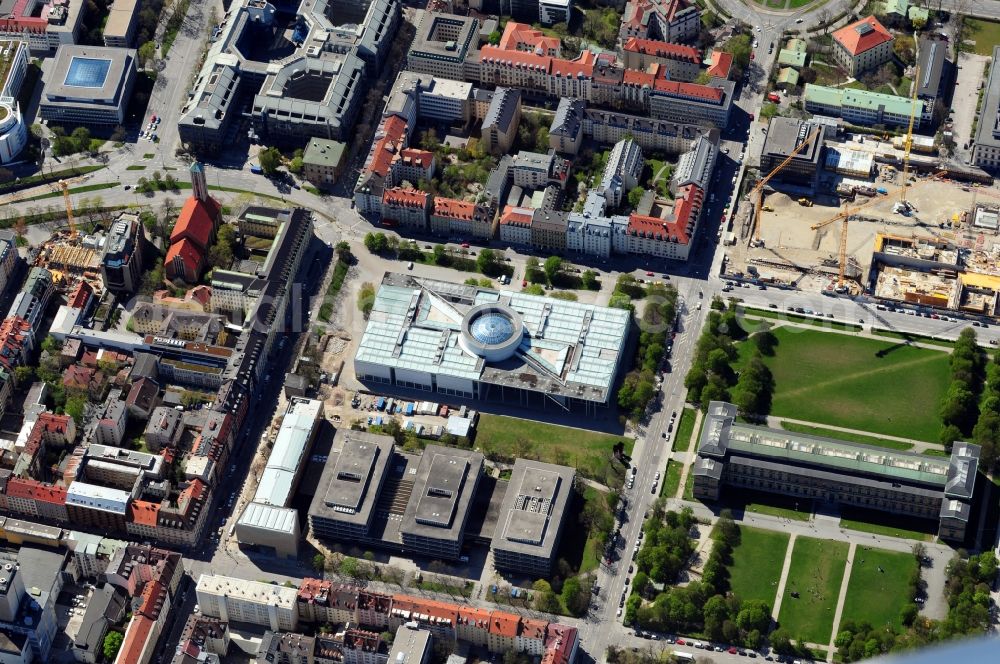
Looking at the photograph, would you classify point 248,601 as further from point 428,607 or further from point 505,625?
point 505,625

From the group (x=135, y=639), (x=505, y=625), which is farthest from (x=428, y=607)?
(x=135, y=639)

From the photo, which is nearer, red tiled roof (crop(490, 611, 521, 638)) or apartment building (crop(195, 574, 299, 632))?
red tiled roof (crop(490, 611, 521, 638))

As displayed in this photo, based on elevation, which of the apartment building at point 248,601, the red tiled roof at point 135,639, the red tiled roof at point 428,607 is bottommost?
the red tiled roof at point 135,639

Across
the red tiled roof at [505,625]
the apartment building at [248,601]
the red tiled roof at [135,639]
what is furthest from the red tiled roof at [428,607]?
the red tiled roof at [135,639]

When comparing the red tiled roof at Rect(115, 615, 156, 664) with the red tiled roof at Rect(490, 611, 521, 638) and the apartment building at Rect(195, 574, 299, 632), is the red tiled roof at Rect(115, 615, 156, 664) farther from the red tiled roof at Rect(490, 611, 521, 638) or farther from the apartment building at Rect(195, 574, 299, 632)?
the red tiled roof at Rect(490, 611, 521, 638)

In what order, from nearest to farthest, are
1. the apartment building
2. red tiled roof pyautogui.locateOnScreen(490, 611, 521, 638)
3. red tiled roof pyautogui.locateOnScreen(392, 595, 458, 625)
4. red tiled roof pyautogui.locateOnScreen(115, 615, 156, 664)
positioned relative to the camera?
red tiled roof pyautogui.locateOnScreen(115, 615, 156, 664) → red tiled roof pyautogui.locateOnScreen(490, 611, 521, 638) → red tiled roof pyautogui.locateOnScreen(392, 595, 458, 625) → the apartment building

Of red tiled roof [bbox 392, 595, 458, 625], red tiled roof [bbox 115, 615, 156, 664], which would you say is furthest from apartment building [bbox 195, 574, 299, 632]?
red tiled roof [bbox 392, 595, 458, 625]

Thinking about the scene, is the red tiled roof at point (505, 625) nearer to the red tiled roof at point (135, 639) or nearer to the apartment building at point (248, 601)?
the apartment building at point (248, 601)

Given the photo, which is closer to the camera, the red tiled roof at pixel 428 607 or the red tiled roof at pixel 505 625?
the red tiled roof at pixel 505 625

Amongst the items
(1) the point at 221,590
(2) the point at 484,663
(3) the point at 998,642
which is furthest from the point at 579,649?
(3) the point at 998,642

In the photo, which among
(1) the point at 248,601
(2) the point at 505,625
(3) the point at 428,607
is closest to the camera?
(2) the point at 505,625

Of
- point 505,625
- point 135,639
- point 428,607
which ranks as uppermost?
point 505,625
